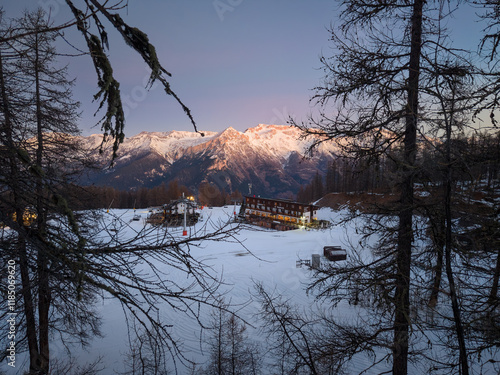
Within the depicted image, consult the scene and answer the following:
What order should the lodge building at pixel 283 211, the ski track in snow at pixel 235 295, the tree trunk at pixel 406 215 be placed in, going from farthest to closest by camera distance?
the lodge building at pixel 283 211, the ski track in snow at pixel 235 295, the tree trunk at pixel 406 215

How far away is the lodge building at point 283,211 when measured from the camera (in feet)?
137

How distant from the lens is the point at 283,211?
4459cm

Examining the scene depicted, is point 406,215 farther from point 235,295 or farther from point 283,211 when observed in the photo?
point 283,211

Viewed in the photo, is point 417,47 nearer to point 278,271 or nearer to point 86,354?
point 86,354

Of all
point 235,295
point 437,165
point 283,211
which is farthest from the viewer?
point 283,211

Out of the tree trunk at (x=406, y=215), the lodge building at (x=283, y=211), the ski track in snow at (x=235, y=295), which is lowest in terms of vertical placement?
the ski track in snow at (x=235, y=295)

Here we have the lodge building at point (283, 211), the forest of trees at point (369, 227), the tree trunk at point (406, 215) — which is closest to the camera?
the forest of trees at point (369, 227)

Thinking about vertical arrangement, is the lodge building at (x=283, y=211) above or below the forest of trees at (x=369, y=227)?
below

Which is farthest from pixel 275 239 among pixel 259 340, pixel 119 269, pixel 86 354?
pixel 119 269

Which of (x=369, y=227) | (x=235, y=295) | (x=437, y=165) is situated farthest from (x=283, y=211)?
(x=437, y=165)

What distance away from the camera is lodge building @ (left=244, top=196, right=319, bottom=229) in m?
41.8

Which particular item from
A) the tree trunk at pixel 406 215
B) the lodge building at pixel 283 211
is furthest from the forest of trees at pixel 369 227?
the lodge building at pixel 283 211

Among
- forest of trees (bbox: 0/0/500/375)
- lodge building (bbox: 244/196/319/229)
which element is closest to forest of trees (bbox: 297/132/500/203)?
forest of trees (bbox: 0/0/500/375)

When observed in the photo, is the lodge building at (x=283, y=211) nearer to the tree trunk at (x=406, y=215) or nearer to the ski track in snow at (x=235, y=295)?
the ski track in snow at (x=235, y=295)
